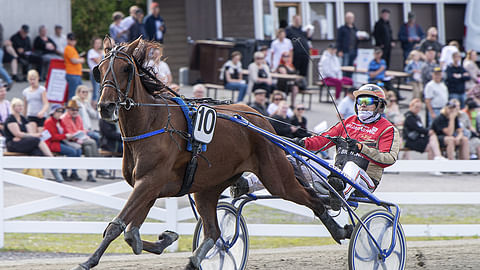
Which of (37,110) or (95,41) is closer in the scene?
(37,110)

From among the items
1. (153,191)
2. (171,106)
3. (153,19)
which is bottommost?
(153,191)

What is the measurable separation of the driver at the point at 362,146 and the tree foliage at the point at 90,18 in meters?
19.9

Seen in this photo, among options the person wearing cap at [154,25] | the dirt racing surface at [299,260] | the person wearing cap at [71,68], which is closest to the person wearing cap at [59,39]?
the person wearing cap at [154,25]

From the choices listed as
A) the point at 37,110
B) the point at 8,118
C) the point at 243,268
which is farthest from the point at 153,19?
the point at 243,268

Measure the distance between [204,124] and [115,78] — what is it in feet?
2.51

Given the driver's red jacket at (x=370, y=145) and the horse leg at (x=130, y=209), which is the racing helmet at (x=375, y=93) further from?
the horse leg at (x=130, y=209)

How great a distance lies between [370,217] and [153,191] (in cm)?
190

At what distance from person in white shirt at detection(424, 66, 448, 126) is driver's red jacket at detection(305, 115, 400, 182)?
851cm

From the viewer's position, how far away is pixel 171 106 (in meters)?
6.09

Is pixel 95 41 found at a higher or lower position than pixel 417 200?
higher

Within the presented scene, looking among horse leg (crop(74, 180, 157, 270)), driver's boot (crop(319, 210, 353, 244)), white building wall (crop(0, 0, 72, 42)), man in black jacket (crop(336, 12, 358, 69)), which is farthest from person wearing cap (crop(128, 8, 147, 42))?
horse leg (crop(74, 180, 157, 270))

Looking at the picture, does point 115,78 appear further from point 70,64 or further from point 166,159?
point 70,64

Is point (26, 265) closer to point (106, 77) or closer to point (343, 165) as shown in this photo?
point (106, 77)

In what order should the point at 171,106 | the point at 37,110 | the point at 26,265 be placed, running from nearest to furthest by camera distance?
the point at 171,106, the point at 26,265, the point at 37,110
